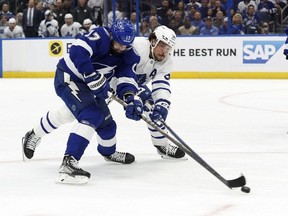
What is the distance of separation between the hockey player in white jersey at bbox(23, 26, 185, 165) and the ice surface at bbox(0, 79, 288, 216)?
11 cm

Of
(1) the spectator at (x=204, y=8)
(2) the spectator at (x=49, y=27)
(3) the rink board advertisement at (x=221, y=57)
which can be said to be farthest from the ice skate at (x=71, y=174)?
(2) the spectator at (x=49, y=27)

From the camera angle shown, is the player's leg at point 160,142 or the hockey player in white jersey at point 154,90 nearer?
the hockey player in white jersey at point 154,90

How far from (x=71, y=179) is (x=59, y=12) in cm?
944

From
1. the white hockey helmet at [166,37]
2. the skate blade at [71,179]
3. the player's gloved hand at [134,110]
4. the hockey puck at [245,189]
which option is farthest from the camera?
the white hockey helmet at [166,37]

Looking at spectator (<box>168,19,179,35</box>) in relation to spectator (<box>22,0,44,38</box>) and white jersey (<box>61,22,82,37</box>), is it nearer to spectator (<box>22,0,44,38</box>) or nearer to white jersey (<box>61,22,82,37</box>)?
white jersey (<box>61,22,82,37</box>)

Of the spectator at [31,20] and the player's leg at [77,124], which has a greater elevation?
the player's leg at [77,124]

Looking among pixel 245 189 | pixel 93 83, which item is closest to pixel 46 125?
pixel 93 83

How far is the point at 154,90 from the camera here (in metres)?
4.95

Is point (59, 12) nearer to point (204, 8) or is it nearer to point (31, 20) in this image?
point (31, 20)

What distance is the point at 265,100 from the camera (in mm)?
Answer: 8867

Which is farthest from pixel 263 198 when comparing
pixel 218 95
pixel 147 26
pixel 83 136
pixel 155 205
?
pixel 147 26

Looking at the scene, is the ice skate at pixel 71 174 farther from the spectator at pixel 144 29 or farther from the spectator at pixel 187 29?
the spectator at pixel 144 29

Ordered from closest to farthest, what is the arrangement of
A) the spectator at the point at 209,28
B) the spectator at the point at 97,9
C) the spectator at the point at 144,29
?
1. the spectator at the point at 209,28
2. the spectator at the point at 144,29
3. the spectator at the point at 97,9

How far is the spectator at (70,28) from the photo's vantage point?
13.1m
